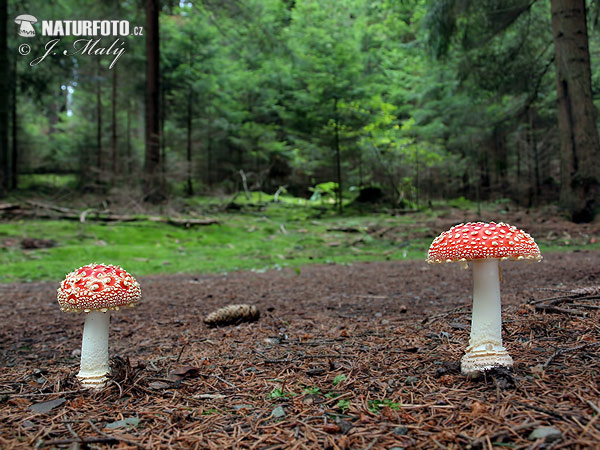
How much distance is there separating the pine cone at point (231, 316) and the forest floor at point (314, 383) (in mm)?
113

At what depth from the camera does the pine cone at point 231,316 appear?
3.15 metres

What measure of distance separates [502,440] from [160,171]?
1044 cm

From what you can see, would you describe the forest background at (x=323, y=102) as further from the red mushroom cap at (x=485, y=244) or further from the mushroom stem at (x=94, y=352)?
the mushroom stem at (x=94, y=352)

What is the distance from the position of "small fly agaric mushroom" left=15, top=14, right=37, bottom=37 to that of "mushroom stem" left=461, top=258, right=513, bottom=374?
13873 millimetres

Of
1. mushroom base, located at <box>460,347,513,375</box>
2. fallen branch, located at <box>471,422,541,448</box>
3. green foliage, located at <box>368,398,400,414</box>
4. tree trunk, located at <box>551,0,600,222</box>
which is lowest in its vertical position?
green foliage, located at <box>368,398,400,414</box>

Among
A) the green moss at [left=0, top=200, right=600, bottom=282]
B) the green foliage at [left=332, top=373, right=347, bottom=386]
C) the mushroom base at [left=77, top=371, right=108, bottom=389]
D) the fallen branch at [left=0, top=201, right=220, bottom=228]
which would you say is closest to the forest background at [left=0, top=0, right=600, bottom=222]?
the fallen branch at [left=0, top=201, right=220, bottom=228]

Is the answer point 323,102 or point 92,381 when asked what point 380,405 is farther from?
point 323,102

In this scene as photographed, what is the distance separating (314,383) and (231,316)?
1.49 metres

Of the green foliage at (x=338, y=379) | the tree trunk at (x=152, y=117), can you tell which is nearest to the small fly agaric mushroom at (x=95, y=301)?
the green foliage at (x=338, y=379)

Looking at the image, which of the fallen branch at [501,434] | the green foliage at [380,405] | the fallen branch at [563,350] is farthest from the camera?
the fallen branch at [563,350]

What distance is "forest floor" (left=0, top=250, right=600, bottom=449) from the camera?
1338 mm

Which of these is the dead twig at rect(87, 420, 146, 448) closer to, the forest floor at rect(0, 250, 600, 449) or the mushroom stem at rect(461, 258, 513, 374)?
the forest floor at rect(0, 250, 600, 449)

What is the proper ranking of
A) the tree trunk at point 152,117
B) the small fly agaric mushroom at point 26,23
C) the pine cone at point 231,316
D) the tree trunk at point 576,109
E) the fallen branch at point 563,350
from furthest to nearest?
the small fly agaric mushroom at point 26,23, the tree trunk at point 152,117, the tree trunk at point 576,109, the pine cone at point 231,316, the fallen branch at point 563,350

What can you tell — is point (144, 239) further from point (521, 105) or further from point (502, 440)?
point (521, 105)
